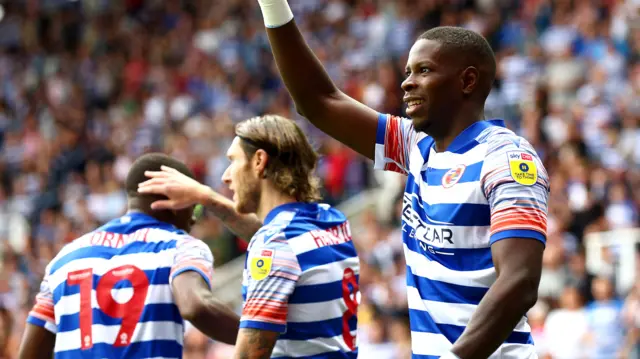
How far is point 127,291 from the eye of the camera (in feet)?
15.1

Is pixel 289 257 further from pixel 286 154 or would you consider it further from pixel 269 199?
pixel 286 154

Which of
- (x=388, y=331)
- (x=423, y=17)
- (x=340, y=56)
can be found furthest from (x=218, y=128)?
(x=388, y=331)

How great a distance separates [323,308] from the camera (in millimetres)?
4020

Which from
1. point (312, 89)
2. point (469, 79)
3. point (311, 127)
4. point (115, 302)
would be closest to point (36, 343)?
Answer: point (115, 302)

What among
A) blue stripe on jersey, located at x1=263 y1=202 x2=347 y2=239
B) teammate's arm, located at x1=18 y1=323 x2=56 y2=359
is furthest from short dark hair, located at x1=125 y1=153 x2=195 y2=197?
blue stripe on jersey, located at x1=263 y1=202 x2=347 y2=239

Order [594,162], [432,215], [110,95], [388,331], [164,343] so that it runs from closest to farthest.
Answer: [432,215]
[164,343]
[388,331]
[594,162]
[110,95]

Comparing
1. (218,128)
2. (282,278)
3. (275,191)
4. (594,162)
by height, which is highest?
(218,128)

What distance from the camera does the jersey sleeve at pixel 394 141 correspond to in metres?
3.73

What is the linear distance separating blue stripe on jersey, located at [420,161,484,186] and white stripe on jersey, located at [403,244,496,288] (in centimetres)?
26

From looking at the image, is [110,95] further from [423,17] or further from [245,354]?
[245,354]

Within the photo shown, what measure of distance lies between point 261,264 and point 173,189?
0.92 m

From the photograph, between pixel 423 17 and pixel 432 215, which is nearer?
pixel 432 215

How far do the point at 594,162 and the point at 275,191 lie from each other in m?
7.28

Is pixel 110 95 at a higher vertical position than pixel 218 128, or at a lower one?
higher
